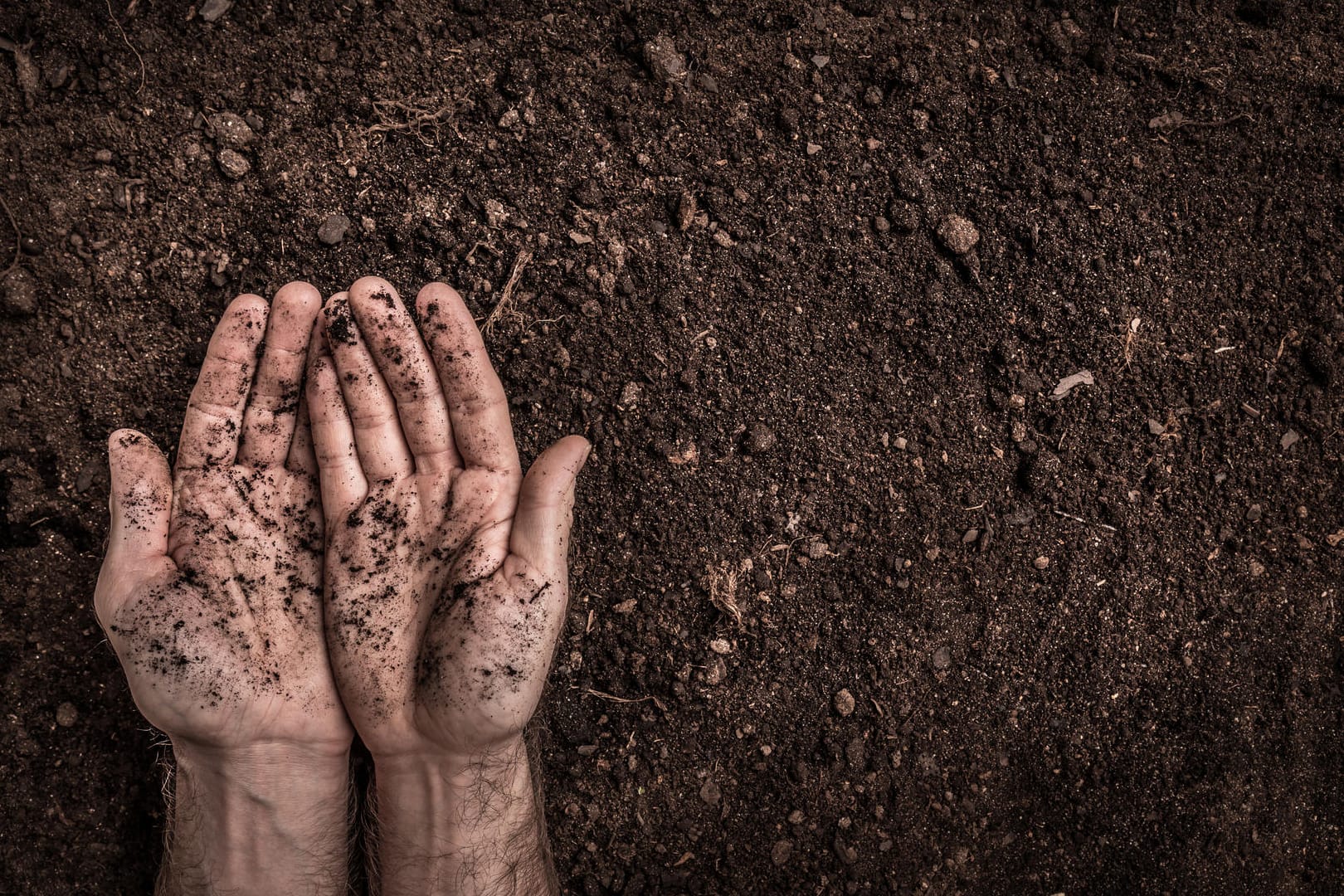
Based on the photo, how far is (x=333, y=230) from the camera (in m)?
1.86

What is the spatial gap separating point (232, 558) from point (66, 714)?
22.7 inches

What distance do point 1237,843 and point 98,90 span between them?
3.26m

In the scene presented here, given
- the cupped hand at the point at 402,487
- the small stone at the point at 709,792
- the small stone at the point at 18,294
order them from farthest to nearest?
the small stone at the point at 709,792
the small stone at the point at 18,294
the cupped hand at the point at 402,487

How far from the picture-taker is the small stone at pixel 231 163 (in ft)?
6.06

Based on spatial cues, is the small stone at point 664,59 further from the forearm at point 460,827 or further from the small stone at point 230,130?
the forearm at point 460,827

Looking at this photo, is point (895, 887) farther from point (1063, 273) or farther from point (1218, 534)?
point (1063, 273)

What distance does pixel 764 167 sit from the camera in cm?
194

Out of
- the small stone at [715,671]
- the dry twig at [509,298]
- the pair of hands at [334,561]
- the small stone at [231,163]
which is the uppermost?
the small stone at [231,163]

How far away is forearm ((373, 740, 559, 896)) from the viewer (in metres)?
1.77

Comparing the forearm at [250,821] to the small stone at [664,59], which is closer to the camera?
the forearm at [250,821]

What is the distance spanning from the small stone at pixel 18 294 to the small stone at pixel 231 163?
496 mm

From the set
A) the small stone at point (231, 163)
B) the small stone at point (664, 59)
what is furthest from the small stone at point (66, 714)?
the small stone at point (664, 59)

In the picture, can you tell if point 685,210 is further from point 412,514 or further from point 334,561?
point 334,561

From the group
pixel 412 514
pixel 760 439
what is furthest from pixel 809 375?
pixel 412 514
